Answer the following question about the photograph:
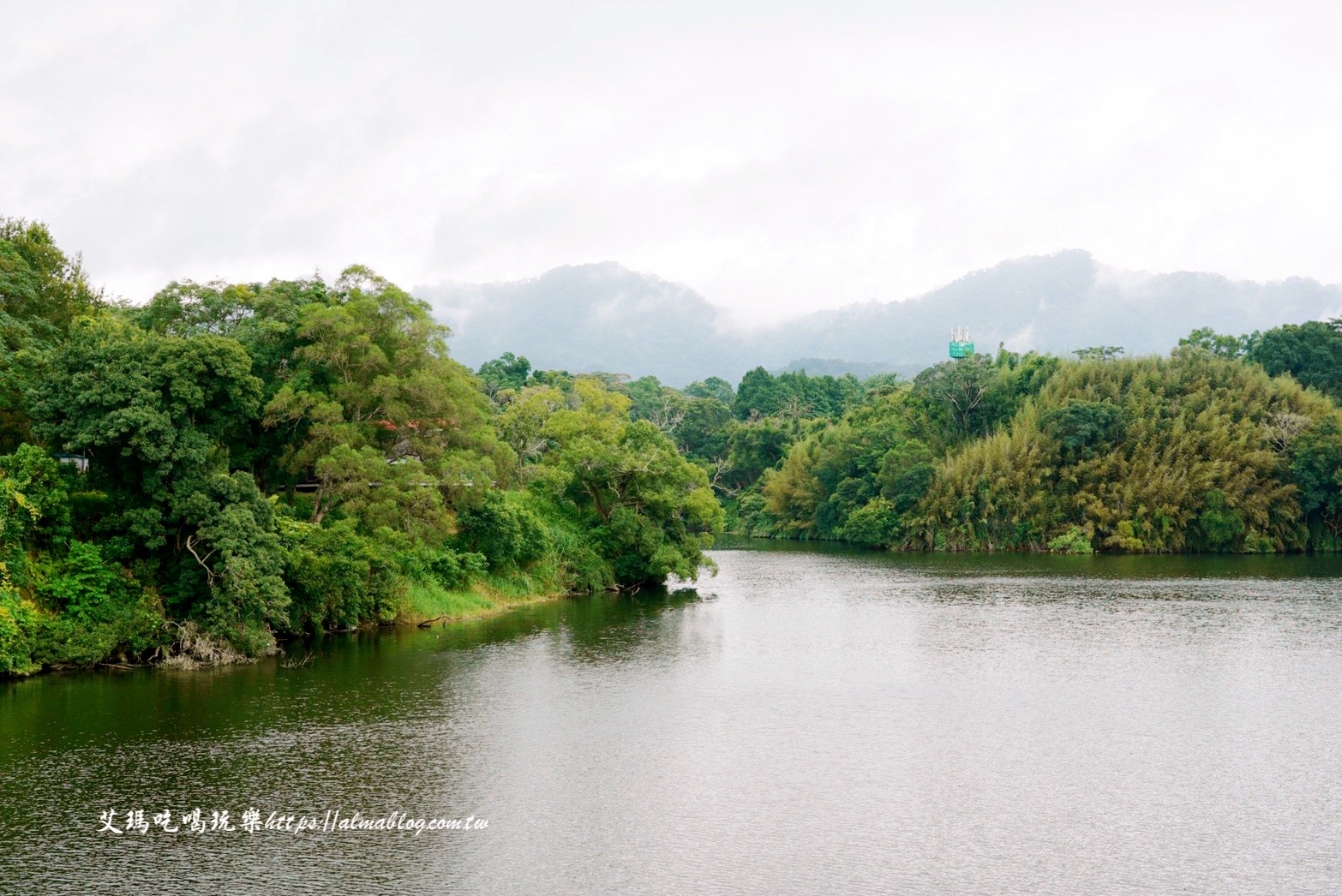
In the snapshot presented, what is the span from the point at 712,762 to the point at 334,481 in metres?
15.4

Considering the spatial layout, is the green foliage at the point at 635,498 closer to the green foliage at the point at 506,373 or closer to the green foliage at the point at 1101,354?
the green foliage at the point at 1101,354

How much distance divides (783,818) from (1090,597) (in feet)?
83.9

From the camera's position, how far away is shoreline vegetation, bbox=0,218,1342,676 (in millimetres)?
23406

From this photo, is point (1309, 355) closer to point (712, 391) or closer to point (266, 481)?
point (266, 481)

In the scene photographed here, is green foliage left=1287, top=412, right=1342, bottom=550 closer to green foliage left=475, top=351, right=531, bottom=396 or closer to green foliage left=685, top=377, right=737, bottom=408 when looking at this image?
green foliage left=475, top=351, right=531, bottom=396

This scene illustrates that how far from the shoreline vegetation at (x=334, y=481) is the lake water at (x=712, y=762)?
5.84 ft

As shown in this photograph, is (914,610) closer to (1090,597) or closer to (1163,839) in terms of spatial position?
(1090,597)

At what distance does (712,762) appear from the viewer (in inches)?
690

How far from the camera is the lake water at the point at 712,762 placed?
1330 centimetres

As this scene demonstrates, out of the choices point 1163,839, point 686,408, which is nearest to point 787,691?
point 1163,839

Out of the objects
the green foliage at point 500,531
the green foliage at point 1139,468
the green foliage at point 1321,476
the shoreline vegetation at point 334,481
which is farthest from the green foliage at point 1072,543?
the green foliage at point 500,531

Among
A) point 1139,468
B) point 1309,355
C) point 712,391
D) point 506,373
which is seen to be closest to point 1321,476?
point 1139,468

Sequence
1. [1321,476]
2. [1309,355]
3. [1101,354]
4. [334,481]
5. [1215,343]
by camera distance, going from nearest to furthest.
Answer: [334,481]
[1321,476]
[1309,355]
[1101,354]
[1215,343]

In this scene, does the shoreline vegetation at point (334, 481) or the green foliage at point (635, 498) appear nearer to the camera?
the shoreline vegetation at point (334, 481)
